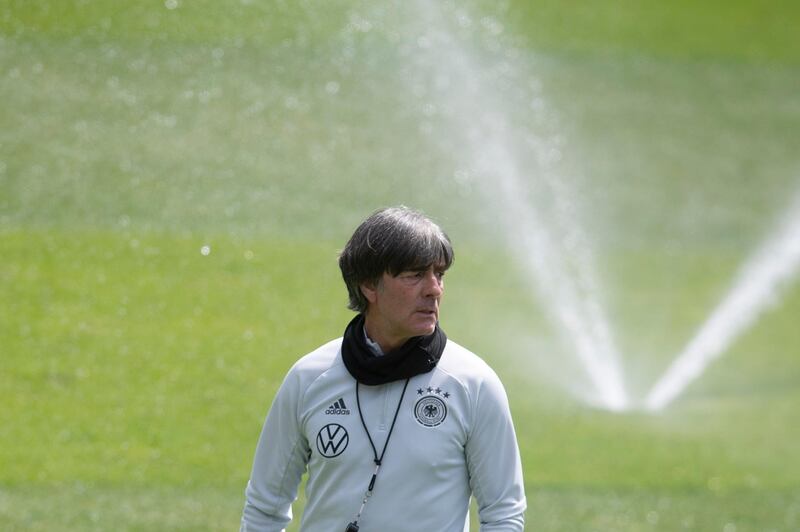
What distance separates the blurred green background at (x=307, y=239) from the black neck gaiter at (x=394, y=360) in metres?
4.23

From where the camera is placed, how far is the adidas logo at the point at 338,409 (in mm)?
3580

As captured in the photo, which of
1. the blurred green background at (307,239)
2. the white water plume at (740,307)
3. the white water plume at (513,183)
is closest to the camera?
the blurred green background at (307,239)

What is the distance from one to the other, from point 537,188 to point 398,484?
8.69 meters

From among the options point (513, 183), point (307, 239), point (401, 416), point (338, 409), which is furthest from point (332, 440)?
point (513, 183)

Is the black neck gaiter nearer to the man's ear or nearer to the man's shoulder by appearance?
the man's shoulder

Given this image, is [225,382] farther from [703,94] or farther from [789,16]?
[789,16]

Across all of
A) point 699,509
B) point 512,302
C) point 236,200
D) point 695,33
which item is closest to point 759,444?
point 699,509

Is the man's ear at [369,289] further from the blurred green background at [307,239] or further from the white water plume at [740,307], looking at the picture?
the white water plume at [740,307]

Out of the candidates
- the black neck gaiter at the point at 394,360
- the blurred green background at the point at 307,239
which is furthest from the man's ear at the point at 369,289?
the blurred green background at the point at 307,239

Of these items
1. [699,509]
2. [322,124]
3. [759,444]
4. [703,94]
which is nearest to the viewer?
[699,509]

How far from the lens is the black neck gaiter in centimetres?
356

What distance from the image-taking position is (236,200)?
10984 millimetres

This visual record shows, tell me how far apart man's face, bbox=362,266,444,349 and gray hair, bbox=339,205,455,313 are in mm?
27

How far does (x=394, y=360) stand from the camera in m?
3.55
